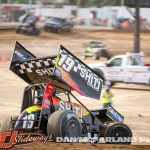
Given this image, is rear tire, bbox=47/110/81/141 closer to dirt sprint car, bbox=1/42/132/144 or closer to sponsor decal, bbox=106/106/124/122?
dirt sprint car, bbox=1/42/132/144

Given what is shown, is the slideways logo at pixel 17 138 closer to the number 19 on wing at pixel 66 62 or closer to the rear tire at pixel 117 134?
the number 19 on wing at pixel 66 62

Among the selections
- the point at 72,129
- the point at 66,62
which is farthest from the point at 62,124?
the point at 66,62

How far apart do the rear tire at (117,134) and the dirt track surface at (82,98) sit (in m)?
0.81

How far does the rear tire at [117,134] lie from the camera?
10555 mm

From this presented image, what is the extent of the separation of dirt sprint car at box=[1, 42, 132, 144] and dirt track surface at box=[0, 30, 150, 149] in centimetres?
42

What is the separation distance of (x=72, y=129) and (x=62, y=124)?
0.95 feet

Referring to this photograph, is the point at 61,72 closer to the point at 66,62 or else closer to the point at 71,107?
the point at 66,62

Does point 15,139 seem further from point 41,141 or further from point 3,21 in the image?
point 3,21

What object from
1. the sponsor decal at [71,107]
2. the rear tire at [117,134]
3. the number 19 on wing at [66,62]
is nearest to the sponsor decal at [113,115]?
the rear tire at [117,134]

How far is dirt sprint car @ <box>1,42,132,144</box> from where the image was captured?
9.59 meters

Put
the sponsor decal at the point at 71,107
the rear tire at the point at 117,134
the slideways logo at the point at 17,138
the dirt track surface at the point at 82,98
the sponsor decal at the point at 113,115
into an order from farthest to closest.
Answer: the dirt track surface at the point at 82,98
the sponsor decal at the point at 113,115
the rear tire at the point at 117,134
the sponsor decal at the point at 71,107
the slideways logo at the point at 17,138

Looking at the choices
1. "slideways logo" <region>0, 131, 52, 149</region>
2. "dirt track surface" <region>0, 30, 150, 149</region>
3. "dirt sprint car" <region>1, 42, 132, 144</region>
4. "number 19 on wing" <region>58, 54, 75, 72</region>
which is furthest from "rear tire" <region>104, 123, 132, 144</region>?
"number 19 on wing" <region>58, 54, 75, 72</region>

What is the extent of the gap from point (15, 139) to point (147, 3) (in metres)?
23.6

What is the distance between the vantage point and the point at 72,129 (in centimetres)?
971
